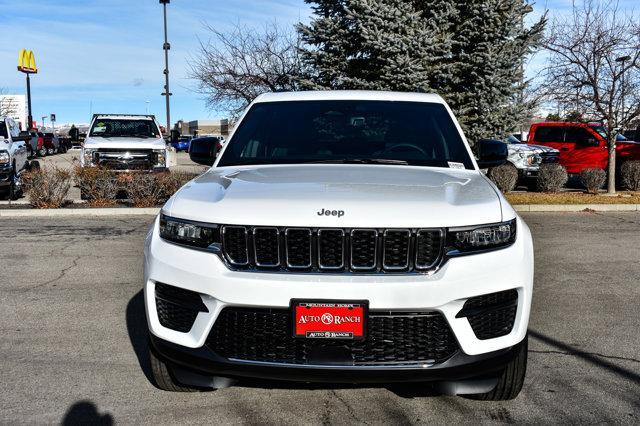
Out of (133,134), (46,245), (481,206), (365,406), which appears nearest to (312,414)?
(365,406)

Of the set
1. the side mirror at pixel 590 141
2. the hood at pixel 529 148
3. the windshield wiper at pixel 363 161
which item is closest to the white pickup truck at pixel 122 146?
the hood at pixel 529 148

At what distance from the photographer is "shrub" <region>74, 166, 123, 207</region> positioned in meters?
13.1

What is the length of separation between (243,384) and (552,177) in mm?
13810

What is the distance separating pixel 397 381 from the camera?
3086mm

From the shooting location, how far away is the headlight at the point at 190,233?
323 cm

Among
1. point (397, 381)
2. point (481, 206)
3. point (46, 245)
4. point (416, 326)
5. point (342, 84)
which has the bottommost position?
point (46, 245)

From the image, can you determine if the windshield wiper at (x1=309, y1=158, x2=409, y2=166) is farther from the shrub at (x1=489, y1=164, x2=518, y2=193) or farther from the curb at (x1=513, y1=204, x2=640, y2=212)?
the shrub at (x1=489, y1=164, x2=518, y2=193)

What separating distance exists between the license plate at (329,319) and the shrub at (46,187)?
10.9 meters

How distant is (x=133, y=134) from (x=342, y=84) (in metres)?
5.25

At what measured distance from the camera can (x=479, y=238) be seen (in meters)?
3.20

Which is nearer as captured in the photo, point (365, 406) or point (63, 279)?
point (365, 406)

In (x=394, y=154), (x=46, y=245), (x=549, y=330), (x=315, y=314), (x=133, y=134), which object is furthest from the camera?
(x=133, y=134)

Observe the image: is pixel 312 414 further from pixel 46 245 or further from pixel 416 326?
pixel 46 245

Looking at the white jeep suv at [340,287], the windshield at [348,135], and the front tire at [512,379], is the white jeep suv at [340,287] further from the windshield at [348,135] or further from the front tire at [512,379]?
the windshield at [348,135]
